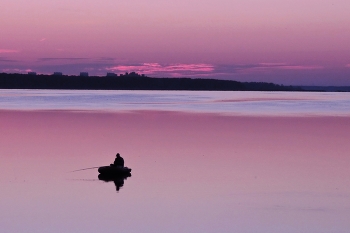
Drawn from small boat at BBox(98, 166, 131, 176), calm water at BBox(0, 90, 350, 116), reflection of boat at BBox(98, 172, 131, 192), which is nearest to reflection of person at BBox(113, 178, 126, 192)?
reflection of boat at BBox(98, 172, 131, 192)

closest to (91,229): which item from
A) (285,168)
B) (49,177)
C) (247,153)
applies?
(49,177)

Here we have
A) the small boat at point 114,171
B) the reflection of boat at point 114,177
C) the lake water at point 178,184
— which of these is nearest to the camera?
the lake water at point 178,184

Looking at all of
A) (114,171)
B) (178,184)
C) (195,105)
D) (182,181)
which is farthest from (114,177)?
(195,105)

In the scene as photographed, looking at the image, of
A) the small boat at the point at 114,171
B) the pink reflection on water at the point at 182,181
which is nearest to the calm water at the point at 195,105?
the pink reflection on water at the point at 182,181

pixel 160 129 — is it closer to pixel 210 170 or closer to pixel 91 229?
pixel 210 170

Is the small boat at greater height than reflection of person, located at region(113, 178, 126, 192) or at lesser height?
greater

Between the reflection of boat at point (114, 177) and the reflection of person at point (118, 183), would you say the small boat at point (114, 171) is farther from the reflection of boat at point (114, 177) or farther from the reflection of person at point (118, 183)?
the reflection of person at point (118, 183)

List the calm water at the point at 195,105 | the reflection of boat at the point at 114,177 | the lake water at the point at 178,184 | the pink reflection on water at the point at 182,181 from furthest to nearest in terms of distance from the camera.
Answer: the calm water at the point at 195,105 → the reflection of boat at the point at 114,177 → the pink reflection on water at the point at 182,181 → the lake water at the point at 178,184

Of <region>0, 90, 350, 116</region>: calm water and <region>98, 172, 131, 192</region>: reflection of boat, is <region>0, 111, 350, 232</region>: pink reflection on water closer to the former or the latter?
<region>98, 172, 131, 192</region>: reflection of boat

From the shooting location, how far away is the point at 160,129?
2936 cm

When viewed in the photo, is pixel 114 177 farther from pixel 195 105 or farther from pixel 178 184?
pixel 195 105

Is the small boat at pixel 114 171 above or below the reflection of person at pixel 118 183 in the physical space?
above

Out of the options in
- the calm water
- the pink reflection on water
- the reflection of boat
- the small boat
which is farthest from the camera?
the calm water

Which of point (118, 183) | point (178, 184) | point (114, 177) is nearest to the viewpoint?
point (178, 184)
